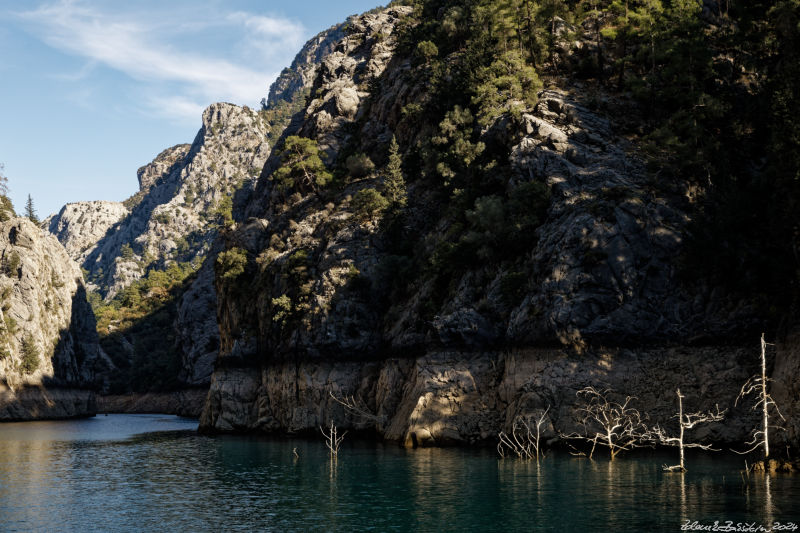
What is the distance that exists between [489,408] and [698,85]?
47956 mm

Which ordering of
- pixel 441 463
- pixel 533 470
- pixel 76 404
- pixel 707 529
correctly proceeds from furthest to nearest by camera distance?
pixel 76 404 → pixel 441 463 → pixel 533 470 → pixel 707 529

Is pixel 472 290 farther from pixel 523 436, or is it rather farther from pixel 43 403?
pixel 43 403

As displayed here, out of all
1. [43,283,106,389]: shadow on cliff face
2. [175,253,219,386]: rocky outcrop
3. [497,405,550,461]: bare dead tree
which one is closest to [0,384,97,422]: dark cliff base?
[43,283,106,389]: shadow on cliff face

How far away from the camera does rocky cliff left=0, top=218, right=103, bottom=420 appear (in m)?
152

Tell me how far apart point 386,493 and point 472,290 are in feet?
121

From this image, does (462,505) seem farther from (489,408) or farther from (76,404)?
(76,404)

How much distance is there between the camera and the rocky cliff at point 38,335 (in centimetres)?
15188

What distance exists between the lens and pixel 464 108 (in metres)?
101

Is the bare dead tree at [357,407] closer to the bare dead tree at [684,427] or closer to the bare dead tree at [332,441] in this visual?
the bare dead tree at [332,441]

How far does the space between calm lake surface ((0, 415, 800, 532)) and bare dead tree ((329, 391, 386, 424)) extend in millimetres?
13062

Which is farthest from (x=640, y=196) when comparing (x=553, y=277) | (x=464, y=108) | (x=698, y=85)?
(x=464, y=108)

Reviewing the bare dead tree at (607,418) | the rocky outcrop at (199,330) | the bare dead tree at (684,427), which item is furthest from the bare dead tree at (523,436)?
the rocky outcrop at (199,330)

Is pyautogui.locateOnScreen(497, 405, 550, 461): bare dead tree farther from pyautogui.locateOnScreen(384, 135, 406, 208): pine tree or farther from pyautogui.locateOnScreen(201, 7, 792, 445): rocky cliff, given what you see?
pyautogui.locateOnScreen(384, 135, 406, 208): pine tree

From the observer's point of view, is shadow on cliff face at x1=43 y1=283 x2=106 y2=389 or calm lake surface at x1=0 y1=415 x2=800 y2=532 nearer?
calm lake surface at x1=0 y1=415 x2=800 y2=532
